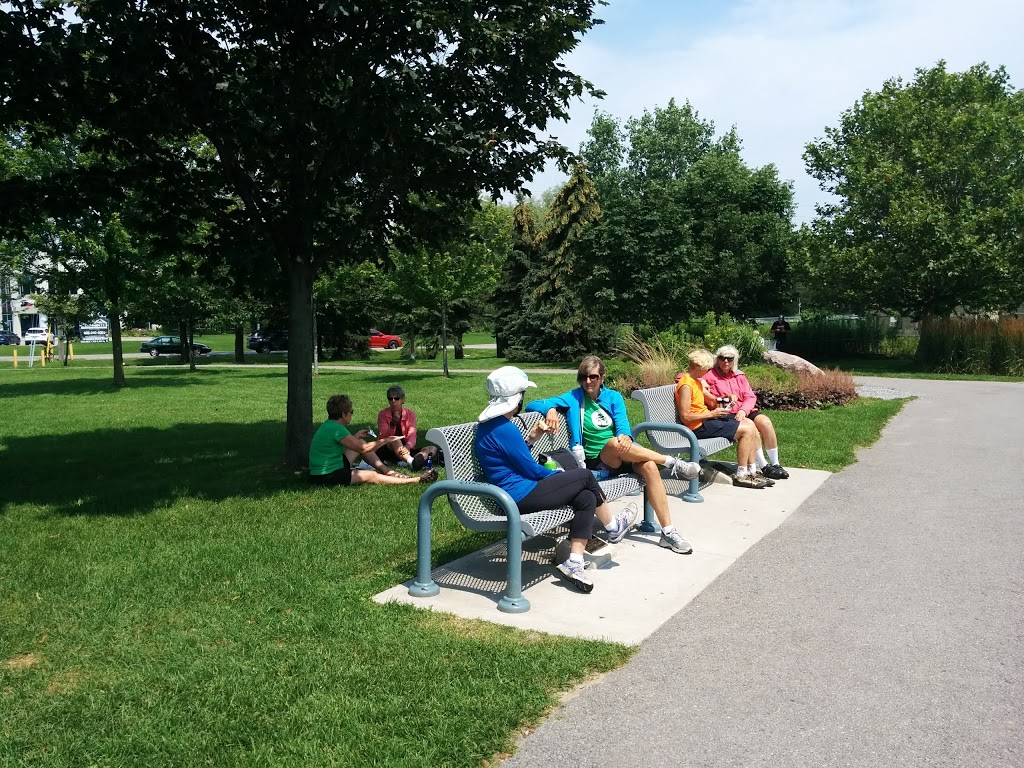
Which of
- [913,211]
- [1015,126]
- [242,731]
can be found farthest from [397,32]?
[1015,126]

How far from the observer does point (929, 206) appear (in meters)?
26.7

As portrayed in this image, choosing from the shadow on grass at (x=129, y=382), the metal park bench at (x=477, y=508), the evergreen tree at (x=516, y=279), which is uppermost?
the evergreen tree at (x=516, y=279)

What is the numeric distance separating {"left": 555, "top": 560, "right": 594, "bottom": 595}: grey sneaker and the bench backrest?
20.9 inches

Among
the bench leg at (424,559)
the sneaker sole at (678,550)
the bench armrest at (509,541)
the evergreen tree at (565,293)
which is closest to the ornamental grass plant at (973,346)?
the evergreen tree at (565,293)

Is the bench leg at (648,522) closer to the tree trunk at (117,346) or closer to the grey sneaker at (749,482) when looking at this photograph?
the grey sneaker at (749,482)

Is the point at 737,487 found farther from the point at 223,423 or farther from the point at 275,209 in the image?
the point at 223,423

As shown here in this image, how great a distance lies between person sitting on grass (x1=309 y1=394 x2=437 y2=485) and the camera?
818 centimetres

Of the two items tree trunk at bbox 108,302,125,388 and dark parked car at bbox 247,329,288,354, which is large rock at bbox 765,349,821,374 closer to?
tree trunk at bbox 108,302,125,388

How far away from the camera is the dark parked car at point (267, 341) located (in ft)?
145

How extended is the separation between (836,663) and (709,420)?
4.37 metres

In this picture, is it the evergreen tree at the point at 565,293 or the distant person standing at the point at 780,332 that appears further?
the evergreen tree at the point at 565,293

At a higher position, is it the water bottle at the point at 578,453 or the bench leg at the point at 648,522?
the water bottle at the point at 578,453

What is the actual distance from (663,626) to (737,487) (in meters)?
3.99

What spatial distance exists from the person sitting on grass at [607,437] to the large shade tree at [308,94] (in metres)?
3.01
